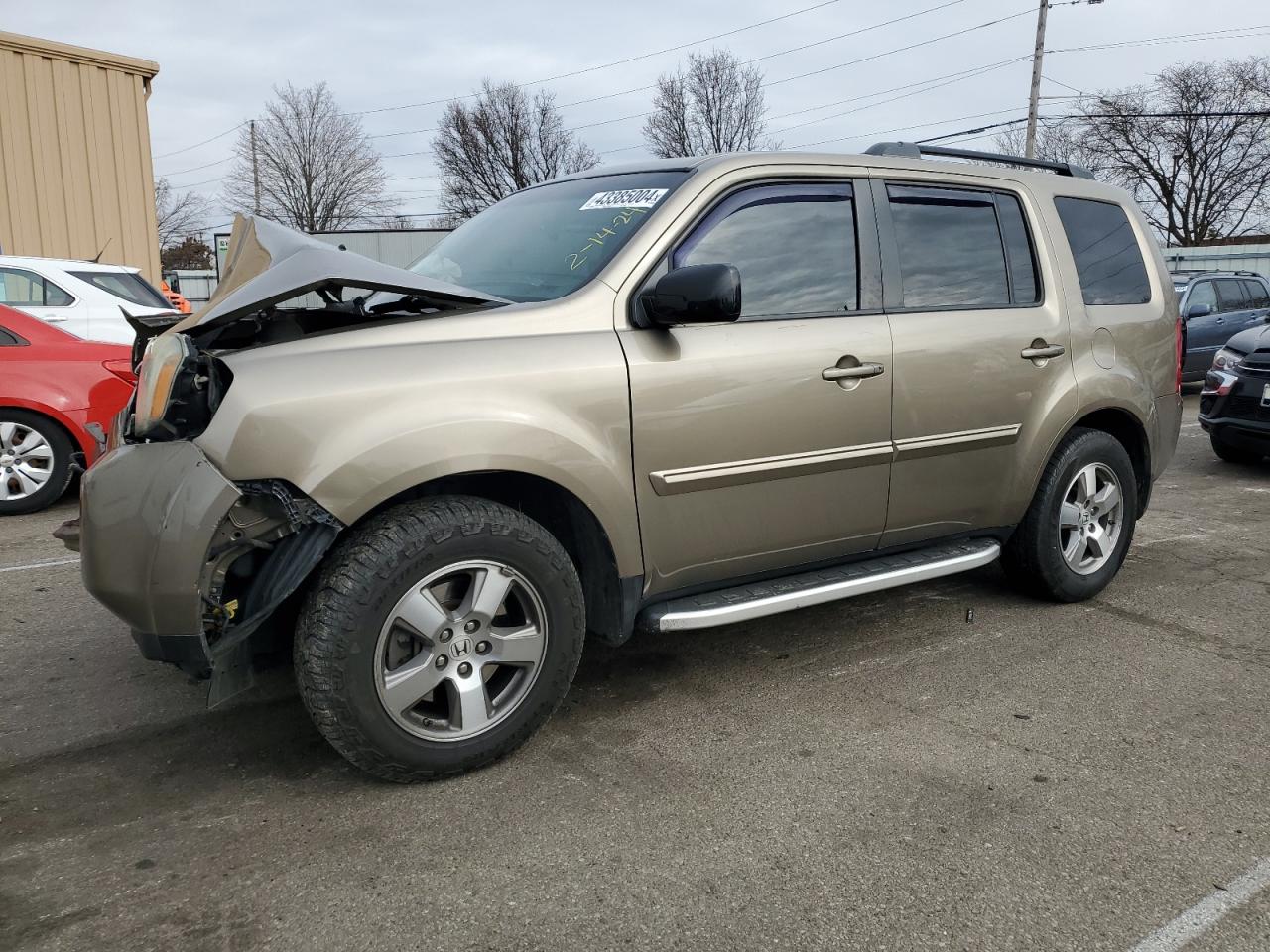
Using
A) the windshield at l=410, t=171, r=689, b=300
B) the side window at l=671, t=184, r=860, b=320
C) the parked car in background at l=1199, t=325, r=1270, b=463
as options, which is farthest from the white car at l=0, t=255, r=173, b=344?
the parked car in background at l=1199, t=325, r=1270, b=463

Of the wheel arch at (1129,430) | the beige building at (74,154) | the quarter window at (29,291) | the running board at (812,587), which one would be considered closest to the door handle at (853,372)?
the running board at (812,587)

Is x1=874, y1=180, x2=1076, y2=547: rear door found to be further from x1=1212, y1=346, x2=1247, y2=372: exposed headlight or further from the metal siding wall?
the metal siding wall

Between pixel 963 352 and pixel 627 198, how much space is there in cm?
140

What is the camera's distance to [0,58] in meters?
14.2

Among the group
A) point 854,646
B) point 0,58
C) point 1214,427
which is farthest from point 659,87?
point 854,646

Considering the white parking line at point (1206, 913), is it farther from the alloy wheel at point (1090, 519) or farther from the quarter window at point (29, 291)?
the quarter window at point (29, 291)

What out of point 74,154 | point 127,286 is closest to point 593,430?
point 127,286

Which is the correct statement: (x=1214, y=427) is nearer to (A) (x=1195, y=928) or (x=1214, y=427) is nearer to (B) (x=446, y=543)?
(A) (x=1195, y=928)

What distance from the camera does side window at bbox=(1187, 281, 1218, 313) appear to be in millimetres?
13422

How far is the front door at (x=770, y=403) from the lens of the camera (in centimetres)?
315

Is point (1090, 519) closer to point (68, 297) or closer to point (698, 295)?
point (698, 295)

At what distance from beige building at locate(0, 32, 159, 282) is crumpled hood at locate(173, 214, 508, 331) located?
14217mm

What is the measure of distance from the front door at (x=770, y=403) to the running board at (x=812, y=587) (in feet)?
0.24

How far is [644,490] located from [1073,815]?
58.9 inches
